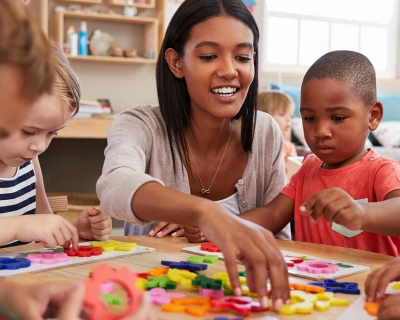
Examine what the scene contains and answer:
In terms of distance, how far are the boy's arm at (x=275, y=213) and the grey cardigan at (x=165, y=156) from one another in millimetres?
62

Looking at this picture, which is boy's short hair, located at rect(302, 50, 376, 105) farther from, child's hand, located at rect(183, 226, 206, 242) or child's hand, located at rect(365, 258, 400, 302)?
child's hand, located at rect(365, 258, 400, 302)

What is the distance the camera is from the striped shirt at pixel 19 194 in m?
1.65

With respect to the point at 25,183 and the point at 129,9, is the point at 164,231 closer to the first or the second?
the point at 25,183

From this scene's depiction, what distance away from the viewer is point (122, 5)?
13.9 ft

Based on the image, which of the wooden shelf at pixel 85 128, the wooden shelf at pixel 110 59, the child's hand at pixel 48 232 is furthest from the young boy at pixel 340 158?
the wooden shelf at pixel 110 59

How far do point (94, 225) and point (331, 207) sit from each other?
0.59 meters

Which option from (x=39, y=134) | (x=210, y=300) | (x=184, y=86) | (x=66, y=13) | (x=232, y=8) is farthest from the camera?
(x=66, y=13)

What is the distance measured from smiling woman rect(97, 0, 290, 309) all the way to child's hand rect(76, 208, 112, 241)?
142 millimetres

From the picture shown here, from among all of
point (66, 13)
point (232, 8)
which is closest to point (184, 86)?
point (232, 8)

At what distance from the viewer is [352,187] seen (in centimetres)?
159

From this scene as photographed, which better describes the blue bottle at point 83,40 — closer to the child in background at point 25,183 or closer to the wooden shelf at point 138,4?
the wooden shelf at point 138,4

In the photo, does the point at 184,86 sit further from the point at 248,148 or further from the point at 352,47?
the point at 352,47

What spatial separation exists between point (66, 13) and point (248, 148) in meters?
2.67

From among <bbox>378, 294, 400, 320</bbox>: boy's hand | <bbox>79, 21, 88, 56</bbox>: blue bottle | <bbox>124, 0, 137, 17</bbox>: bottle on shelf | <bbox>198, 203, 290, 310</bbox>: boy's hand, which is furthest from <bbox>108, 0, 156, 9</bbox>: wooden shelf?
<bbox>378, 294, 400, 320</bbox>: boy's hand
